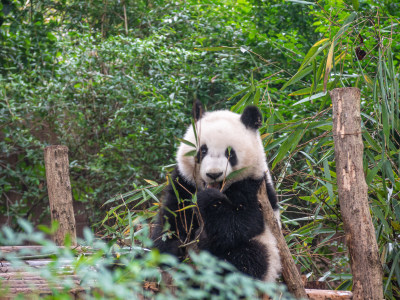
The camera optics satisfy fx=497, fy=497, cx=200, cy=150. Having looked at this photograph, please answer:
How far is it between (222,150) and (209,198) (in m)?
0.27

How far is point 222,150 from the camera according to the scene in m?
2.71

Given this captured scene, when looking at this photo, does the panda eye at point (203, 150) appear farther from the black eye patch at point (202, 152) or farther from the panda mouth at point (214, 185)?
the panda mouth at point (214, 185)

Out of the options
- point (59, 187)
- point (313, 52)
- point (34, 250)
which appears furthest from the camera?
point (59, 187)

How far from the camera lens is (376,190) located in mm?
3230

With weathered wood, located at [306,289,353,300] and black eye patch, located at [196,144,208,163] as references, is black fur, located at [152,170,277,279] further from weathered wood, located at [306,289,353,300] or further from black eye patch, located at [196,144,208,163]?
weathered wood, located at [306,289,353,300]

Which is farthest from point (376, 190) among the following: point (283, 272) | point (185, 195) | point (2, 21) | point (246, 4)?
point (2, 21)

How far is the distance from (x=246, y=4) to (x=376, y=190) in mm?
3935

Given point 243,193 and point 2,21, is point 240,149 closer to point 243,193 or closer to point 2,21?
point 243,193

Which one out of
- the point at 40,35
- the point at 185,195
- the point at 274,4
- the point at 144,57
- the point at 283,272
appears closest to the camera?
the point at 283,272

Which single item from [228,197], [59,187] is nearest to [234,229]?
[228,197]

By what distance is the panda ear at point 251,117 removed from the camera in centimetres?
281

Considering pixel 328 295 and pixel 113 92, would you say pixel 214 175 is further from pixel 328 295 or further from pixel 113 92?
pixel 113 92

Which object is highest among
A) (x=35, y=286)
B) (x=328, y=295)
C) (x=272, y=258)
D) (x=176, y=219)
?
(x=176, y=219)

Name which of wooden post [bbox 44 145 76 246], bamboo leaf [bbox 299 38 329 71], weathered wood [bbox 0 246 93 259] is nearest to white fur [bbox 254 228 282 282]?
weathered wood [bbox 0 246 93 259]
